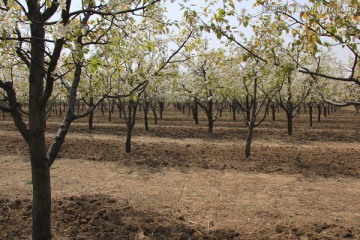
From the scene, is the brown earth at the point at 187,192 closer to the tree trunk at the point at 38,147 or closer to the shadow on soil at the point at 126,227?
the shadow on soil at the point at 126,227

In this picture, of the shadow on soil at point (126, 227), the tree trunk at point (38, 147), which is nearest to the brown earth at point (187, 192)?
the shadow on soil at point (126, 227)

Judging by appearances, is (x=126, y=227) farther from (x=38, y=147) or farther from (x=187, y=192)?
(x=187, y=192)

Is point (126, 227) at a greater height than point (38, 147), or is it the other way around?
point (38, 147)

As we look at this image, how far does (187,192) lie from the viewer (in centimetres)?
1003

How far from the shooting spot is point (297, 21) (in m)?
4.16

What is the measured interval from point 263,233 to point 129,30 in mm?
4991

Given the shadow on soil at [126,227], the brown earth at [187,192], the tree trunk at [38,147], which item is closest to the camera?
the tree trunk at [38,147]

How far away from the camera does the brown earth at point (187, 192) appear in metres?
6.68

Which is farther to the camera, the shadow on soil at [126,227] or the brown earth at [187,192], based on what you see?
the brown earth at [187,192]

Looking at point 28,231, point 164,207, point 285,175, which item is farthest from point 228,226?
point 285,175

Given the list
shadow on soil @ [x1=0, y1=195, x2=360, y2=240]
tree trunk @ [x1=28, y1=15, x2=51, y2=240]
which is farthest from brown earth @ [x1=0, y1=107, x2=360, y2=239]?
tree trunk @ [x1=28, y1=15, x2=51, y2=240]

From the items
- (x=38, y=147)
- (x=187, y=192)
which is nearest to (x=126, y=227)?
(x=38, y=147)

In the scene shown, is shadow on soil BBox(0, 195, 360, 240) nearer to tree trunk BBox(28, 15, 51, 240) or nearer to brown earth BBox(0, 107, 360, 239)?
brown earth BBox(0, 107, 360, 239)

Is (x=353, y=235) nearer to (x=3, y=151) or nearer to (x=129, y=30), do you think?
(x=129, y=30)
